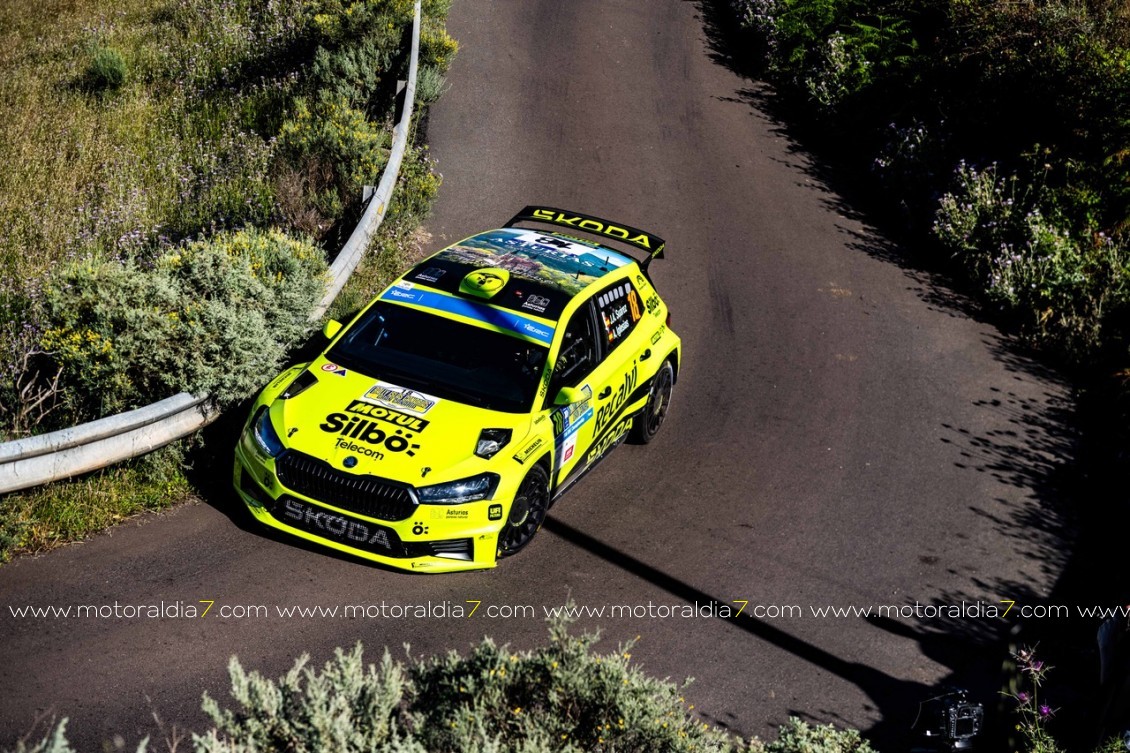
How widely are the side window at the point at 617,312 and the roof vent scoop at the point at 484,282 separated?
871 millimetres

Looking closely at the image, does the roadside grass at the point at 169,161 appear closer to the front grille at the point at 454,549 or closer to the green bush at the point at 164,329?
the green bush at the point at 164,329

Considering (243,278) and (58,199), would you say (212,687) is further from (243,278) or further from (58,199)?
Answer: (58,199)

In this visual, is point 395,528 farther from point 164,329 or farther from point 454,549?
point 164,329

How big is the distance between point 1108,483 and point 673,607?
17.6 ft

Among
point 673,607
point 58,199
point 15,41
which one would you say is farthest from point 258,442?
point 15,41

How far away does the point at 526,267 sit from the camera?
9680 mm

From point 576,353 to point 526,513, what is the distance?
5.03 ft

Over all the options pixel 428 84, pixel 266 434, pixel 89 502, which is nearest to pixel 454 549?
pixel 266 434

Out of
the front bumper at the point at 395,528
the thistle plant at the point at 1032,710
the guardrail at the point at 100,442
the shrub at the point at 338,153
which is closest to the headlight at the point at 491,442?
the front bumper at the point at 395,528

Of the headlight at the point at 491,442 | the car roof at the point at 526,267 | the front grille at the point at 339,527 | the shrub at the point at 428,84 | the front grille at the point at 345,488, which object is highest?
the shrub at the point at 428,84

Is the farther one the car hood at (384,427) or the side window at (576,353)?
the side window at (576,353)

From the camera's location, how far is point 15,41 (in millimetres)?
21031

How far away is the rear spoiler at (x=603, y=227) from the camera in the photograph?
10.9m

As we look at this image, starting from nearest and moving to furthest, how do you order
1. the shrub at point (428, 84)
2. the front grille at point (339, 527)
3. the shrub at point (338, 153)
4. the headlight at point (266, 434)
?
1. the front grille at point (339, 527)
2. the headlight at point (266, 434)
3. the shrub at point (338, 153)
4. the shrub at point (428, 84)
